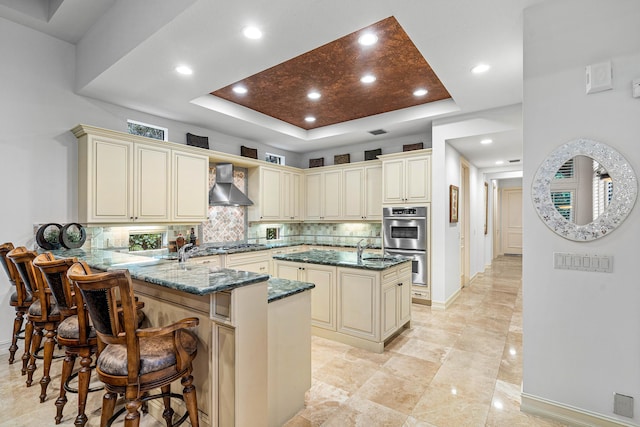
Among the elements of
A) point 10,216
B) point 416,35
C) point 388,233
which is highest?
point 416,35

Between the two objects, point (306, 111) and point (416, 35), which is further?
point (306, 111)

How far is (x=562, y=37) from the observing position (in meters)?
2.04

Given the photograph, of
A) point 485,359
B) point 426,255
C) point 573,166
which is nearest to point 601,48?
point 573,166

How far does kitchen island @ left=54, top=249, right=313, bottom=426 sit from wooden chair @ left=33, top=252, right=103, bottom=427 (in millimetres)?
274

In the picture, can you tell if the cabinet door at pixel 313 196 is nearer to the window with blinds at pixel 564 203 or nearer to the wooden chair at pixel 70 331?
the window with blinds at pixel 564 203

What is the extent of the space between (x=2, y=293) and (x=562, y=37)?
5584mm

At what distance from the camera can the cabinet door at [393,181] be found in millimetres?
5055

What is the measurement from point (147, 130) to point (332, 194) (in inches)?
136

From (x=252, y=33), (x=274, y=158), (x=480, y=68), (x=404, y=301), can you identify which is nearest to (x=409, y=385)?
(x=404, y=301)

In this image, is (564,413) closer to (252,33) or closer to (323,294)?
(323,294)

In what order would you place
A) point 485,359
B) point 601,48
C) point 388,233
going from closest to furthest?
1. point 601,48
2. point 485,359
3. point 388,233

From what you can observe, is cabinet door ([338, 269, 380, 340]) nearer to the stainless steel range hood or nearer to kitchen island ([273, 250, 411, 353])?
kitchen island ([273, 250, 411, 353])

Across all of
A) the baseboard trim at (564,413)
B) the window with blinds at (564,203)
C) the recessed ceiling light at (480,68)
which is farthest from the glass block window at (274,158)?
the baseboard trim at (564,413)

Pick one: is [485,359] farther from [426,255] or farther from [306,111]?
[306,111]
